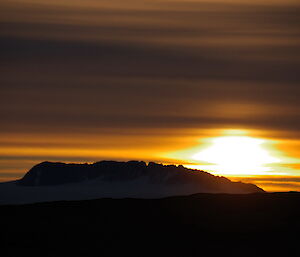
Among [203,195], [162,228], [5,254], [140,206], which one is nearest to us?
[5,254]

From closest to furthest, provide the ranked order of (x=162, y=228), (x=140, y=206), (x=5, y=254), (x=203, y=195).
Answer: (x=5, y=254) → (x=162, y=228) → (x=140, y=206) → (x=203, y=195)

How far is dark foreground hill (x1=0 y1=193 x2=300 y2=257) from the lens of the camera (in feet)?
266

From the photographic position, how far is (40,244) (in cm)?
8162

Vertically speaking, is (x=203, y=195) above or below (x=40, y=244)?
above

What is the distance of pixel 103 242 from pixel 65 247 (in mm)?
3490

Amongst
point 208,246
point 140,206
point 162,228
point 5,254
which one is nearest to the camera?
point 5,254

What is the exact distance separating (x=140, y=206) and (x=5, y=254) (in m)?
21.0

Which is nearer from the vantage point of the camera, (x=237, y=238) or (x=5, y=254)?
(x=5, y=254)

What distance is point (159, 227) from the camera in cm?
8894

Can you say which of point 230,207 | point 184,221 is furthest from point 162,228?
point 230,207

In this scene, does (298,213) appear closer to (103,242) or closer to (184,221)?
(184,221)

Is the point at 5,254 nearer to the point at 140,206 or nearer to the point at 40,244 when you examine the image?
the point at 40,244

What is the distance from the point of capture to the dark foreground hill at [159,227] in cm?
8100

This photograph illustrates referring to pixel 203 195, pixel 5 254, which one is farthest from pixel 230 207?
pixel 5 254
